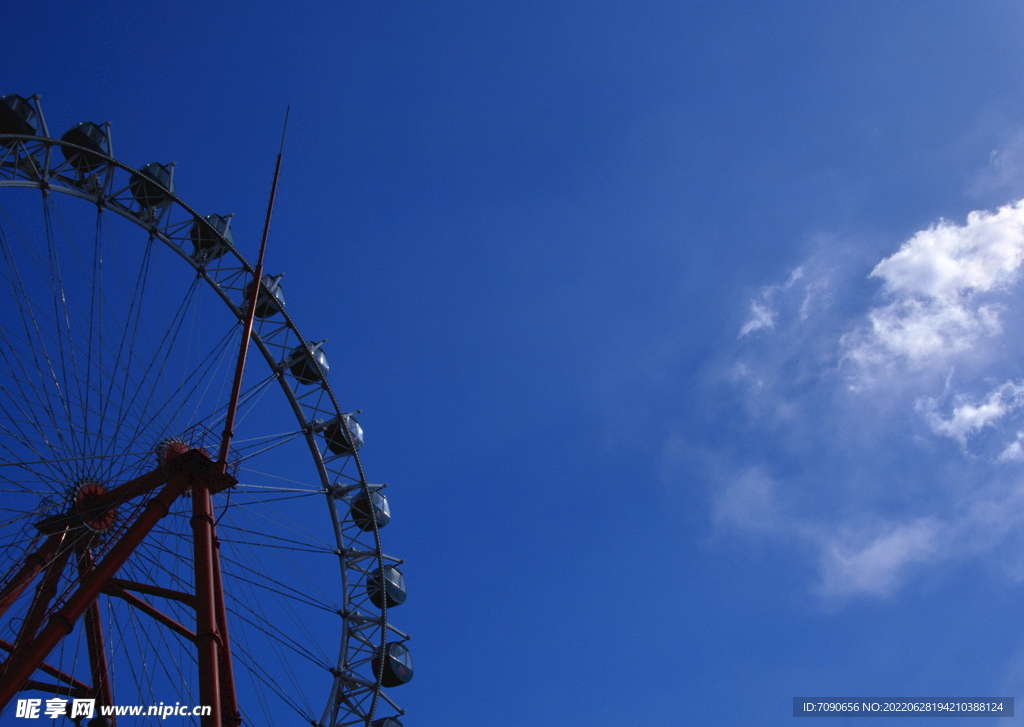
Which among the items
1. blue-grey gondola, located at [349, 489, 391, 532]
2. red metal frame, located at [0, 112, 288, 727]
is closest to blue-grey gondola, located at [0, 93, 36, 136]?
red metal frame, located at [0, 112, 288, 727]

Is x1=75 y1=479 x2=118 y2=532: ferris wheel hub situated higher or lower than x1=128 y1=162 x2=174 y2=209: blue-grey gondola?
lower

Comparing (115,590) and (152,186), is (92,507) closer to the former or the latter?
(115,590)

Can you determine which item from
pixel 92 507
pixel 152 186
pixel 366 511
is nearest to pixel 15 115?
pixel 152 186

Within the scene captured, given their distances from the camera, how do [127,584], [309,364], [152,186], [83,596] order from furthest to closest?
[309,364]
[152,186]
[127,584]
[83,596]

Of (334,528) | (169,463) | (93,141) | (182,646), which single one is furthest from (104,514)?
(93,141)

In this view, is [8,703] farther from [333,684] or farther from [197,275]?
[197,275]

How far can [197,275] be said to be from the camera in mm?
21578

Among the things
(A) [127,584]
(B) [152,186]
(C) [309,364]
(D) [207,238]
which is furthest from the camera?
(C) [309,364]

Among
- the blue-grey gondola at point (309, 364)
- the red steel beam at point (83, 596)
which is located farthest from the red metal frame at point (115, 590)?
the blue-grey gondola at point (309, 364)

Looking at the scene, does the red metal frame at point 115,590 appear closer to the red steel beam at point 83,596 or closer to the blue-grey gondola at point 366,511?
the red steel beam at point 83,596

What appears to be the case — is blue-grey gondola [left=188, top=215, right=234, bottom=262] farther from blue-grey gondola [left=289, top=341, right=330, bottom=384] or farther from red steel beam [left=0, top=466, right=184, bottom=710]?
red steel beam [left=0, top=466, right=184, bottom=710]

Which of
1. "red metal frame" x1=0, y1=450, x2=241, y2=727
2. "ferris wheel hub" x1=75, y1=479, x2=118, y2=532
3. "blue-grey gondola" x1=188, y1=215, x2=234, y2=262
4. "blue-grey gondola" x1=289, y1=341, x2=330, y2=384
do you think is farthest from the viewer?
"blue-grey gondola" x1=289, y1=341, x2=330, y2=384

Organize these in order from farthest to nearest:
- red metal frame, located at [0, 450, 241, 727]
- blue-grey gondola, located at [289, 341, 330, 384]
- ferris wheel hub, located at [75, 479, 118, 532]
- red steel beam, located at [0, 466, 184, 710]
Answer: blue-grey gondola, located at [289, 341, 330, 384] → ferris wheel hub, located at [75, 479, 118, 532] → red metal frame, located at [0, 450, 241, 727] → red steel beam, located at [0, 466, 184, 710]

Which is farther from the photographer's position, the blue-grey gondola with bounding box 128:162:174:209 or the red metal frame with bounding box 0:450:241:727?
the blue-grey gondola with bounding box 128:162:174:209
